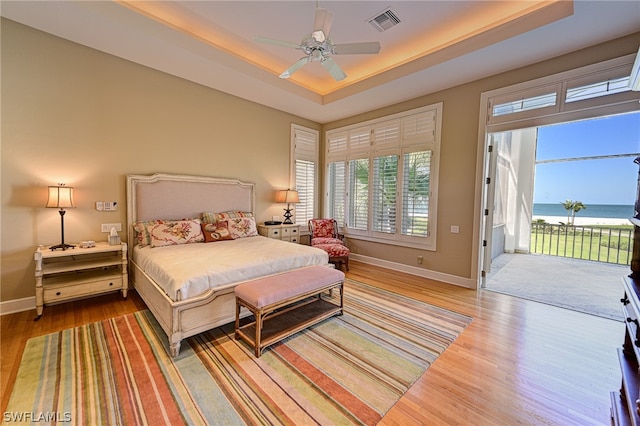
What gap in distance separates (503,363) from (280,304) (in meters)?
2.01

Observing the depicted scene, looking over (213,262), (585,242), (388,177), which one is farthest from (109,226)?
(585,242)

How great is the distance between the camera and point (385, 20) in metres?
3.04

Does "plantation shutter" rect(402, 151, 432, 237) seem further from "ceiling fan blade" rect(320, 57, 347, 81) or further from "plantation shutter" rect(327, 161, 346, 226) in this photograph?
"ceiling fan blade" rect(320, 57, 347, 81)

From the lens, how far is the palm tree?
658 cm

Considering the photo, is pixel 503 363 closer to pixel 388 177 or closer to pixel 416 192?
pixel 416 192

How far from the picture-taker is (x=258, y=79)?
12.7 ft

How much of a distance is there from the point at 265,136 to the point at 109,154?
2.54m

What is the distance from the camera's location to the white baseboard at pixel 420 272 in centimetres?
399

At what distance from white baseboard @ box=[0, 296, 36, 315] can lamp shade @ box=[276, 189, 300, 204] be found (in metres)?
3.62

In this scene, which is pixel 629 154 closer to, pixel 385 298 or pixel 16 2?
pixel 385 298

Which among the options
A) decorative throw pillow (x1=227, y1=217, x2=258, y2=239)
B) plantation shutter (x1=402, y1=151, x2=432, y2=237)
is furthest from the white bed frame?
plantation shutter (x1=402, y1=151, x2=432, y2=237)

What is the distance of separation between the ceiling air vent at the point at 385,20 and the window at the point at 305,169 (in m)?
2.73

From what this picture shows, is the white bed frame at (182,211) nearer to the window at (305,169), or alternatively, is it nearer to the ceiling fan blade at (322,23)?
the window at (305,169)

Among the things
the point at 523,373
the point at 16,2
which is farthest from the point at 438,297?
the point at 16,2
